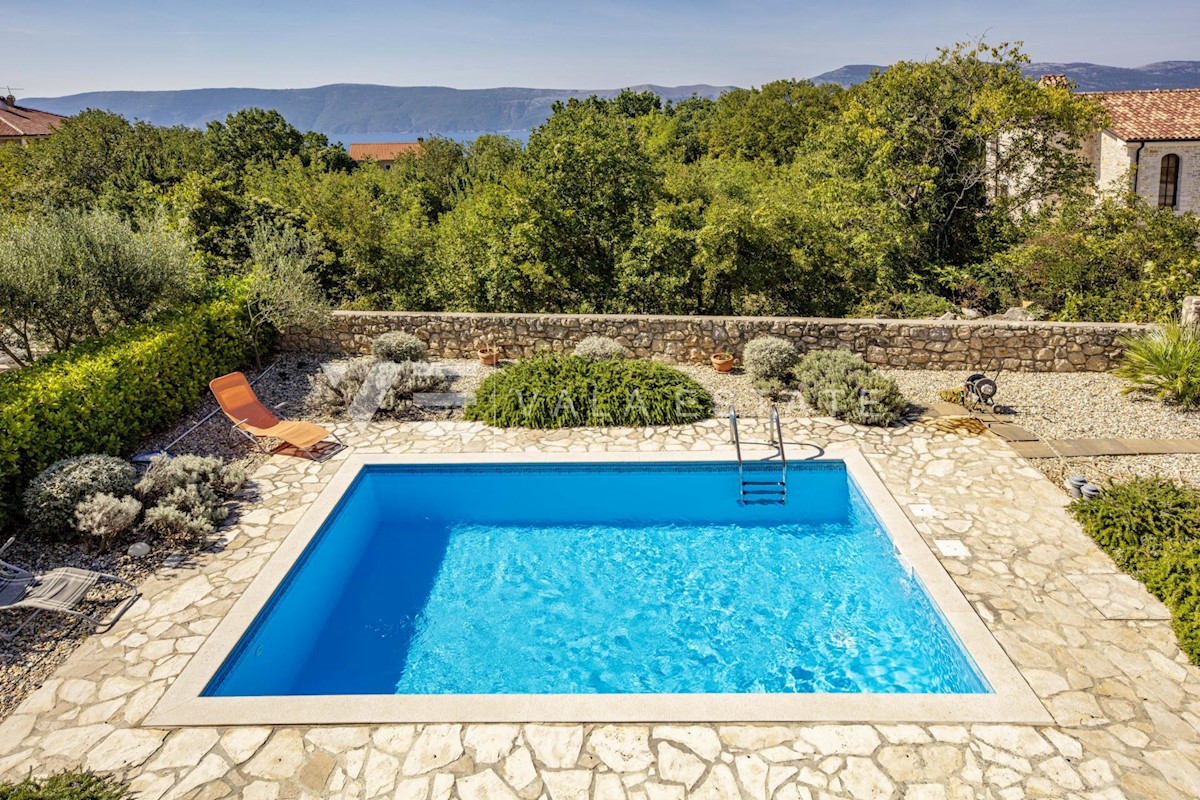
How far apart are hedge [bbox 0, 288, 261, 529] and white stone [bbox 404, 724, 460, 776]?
19.9 feet

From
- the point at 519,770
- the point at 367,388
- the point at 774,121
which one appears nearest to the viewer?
the point at 519,770

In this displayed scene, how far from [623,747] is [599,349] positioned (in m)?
8.35

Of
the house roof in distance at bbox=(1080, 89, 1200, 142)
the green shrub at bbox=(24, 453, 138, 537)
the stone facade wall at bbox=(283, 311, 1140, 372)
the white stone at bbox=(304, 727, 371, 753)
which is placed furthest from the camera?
the house roof in distance at bbox=(1080, 89, 1200, 142)

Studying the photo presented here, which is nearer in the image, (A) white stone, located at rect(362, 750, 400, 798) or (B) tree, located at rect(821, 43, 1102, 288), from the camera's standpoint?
(A) white stone, located at rect(362, 750, 400, 798)

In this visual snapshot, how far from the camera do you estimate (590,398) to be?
11.4 m

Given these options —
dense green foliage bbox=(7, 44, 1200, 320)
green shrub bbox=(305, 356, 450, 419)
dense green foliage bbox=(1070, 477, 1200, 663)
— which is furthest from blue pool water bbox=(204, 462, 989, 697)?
dense green foliage bbox=(7, 44, 1200, 320)

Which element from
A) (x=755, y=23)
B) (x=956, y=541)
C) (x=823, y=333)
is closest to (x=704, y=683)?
(x=956, y=541)

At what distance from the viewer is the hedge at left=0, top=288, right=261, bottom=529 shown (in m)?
8.42

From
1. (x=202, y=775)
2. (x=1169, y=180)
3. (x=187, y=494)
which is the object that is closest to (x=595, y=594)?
(x=202, y=775)

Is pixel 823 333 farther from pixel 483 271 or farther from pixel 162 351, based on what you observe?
pixel 162 351

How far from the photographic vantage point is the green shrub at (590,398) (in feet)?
36.8

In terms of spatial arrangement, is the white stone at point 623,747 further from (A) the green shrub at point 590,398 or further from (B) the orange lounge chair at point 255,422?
(B) the orange lounge chair at point 255,422

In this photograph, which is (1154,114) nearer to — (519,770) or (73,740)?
→ (519,770)

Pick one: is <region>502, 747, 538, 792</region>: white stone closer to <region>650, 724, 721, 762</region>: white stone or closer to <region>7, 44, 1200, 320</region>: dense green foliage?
<region>650, 724, 721, 762</region>: white stone
